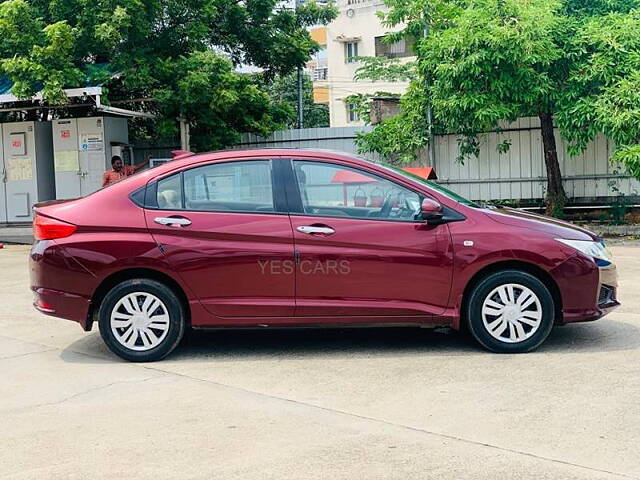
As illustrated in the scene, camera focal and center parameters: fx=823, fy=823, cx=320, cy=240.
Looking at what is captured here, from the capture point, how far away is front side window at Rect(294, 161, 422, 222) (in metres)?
6.41

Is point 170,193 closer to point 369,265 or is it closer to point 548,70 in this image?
point 369,265

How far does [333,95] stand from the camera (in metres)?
43.8

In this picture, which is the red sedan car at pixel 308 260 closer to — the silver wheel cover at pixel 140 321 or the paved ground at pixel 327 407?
the silver wheel cover at pixel 140 321

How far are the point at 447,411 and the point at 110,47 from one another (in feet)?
41.2

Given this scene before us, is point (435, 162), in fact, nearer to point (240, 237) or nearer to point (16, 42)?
point (16, 42)

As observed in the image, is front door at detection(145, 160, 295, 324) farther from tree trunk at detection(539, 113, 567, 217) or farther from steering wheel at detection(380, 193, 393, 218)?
tree trunk at detection(539, 113, 567, 217)

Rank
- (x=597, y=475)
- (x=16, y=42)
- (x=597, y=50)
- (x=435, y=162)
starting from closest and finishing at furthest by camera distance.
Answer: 1. (x=597, y=475)
2. (x=597, y=50)
3. (x=16, y=42)
4. (x=435, y=162)

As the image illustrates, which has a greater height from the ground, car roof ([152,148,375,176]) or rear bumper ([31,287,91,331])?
car roof ([152,148,375,176])

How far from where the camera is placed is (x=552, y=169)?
14.9 m

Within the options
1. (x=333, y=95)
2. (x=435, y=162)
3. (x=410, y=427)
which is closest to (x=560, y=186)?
(x=435, y=162)

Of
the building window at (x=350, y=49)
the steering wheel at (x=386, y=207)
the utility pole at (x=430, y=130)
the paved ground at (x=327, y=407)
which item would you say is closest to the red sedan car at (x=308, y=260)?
the steering wheel at (x=386, y=207)

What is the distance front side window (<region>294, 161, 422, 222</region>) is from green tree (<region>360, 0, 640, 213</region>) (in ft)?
25.2

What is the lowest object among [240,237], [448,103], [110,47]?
[240,237]

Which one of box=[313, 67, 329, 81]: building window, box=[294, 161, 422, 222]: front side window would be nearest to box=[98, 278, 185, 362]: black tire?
box=[294, 161, 422, 222]: front side window
